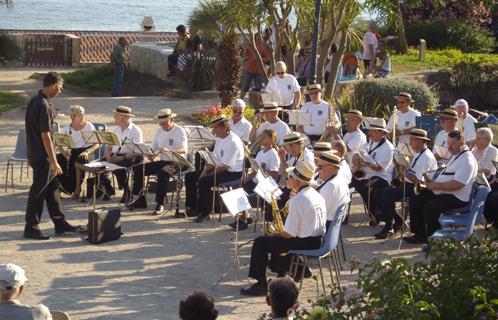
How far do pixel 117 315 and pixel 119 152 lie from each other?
18.3ft

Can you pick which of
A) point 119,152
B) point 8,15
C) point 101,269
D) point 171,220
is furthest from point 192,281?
point 8,15

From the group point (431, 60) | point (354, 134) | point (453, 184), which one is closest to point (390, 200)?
point (453, 184)

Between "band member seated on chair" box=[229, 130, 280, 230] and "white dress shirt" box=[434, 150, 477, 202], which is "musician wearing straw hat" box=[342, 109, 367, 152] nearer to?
"band member seated on chair" box=[229, 130, 280, 230]

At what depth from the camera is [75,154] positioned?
51.9 ft

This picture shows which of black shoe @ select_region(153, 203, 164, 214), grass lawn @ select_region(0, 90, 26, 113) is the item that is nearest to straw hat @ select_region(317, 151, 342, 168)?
black shoe @ select_region(153, 203, 164, 214)

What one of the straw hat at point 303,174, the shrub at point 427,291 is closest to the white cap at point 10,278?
the shrub at point 427,291

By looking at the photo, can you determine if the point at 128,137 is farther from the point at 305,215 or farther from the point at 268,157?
the point at 305,215

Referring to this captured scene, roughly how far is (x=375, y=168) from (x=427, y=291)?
6346 mm

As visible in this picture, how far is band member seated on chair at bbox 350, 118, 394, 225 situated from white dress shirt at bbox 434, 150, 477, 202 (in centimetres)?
137

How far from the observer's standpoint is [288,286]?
7891mm

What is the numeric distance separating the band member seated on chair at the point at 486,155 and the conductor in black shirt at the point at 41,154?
545 centimetres

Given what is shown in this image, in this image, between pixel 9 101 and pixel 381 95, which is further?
pixel 9 101

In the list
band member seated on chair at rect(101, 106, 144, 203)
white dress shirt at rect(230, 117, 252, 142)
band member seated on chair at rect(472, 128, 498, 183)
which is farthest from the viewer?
white dress shirt at rect(230, 117, 252, 142)

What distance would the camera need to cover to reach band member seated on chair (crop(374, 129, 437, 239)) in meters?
13.4
